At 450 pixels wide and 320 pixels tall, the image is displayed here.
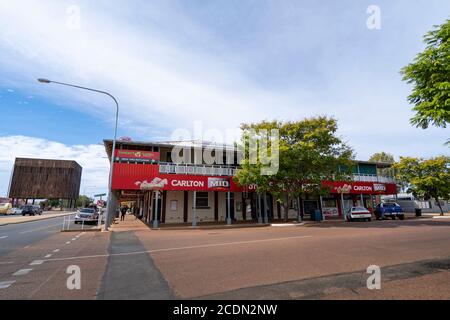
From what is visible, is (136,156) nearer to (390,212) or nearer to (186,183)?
(186,183)

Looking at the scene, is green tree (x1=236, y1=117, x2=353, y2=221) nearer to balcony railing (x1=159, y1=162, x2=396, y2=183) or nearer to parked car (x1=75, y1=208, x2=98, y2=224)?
balcony railing (x1=159, y1=162, x2=396, y2=183)

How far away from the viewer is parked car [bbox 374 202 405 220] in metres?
26.5

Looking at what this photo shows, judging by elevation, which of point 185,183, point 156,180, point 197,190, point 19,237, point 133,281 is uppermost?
point 156,180

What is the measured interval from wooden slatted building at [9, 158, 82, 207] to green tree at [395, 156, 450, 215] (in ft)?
329

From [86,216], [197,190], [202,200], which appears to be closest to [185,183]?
[197,190]

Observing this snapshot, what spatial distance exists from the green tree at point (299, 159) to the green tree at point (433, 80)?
39.6 feet

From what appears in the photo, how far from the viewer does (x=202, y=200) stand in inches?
1021

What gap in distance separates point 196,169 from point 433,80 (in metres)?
17.7

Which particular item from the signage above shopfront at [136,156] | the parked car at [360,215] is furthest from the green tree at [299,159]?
the signage above shopfront at [136,156]

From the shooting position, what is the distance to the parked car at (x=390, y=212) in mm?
26453

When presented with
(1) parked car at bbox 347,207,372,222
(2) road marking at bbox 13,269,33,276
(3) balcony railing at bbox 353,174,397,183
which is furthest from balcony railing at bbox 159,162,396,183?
(3) balcony railing at bbox 353,174,397,183
